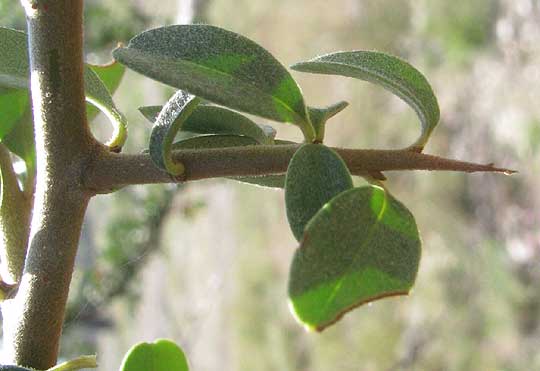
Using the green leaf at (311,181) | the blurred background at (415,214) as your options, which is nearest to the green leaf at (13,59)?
the green leaf at (311,181)

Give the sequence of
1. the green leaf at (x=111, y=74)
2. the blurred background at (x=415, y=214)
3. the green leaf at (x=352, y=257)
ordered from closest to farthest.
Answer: the green leaf at (x=352, y=257) < the green leaf at (x=111, y=74) < the blurred background at (x=415, y=214)

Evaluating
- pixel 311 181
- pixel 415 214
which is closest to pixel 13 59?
pixel 311 181

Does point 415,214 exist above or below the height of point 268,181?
above

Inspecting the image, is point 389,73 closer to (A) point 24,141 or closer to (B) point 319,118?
(B) point 319,118

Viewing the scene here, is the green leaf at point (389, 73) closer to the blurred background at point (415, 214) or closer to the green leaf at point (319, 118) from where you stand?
the green leaf at point (319, 118)

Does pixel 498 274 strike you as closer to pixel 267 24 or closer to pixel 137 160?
pixel 267 24

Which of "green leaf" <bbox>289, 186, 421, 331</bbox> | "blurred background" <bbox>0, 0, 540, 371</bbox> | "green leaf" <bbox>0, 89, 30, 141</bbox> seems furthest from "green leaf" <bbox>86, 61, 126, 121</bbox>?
"blurred background" <bbox>0, 0, 540, 371</bbox>
